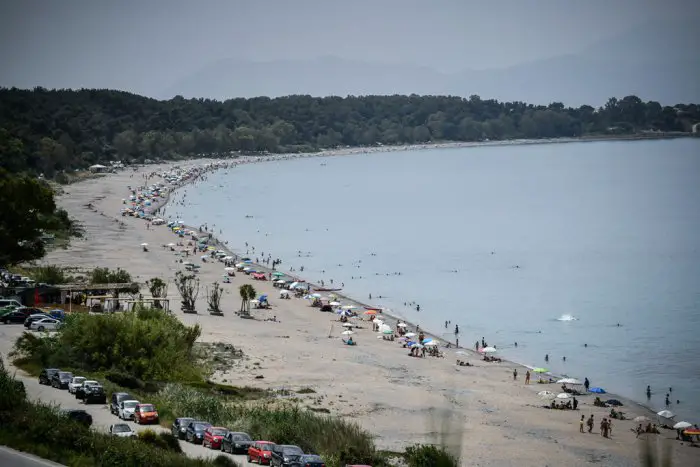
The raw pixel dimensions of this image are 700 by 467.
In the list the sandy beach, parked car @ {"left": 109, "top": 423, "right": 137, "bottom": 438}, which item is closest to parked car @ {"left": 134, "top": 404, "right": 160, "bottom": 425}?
parked car @ {"left": 109, "top": 423, "right": 137, "bottom": 438}

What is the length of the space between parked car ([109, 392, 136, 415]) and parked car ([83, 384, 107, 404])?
0.34 metres

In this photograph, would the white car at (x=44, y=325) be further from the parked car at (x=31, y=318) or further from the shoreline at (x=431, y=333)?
the shoreline at (x=431, y=333)

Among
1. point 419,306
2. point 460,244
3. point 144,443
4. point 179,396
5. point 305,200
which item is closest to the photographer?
point 144,443

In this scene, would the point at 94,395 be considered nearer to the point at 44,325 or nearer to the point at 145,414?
the point at 145,414

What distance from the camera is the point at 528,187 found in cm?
14750

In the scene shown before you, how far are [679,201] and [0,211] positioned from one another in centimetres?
9910

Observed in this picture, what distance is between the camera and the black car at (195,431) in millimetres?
21297

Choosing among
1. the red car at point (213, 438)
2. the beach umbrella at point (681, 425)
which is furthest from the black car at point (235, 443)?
the beach umbrella at point (681, 425)

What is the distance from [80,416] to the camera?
20.8 metres

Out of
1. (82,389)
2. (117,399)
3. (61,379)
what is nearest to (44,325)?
(61,379)

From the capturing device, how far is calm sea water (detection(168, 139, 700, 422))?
46.4 m

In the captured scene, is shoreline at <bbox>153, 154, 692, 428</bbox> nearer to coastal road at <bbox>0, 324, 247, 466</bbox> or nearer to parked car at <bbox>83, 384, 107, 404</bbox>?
coastal road at <bbox>0, 324, 247, 466</bbox>

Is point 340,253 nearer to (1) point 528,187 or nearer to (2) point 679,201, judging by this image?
(2) point 679,201

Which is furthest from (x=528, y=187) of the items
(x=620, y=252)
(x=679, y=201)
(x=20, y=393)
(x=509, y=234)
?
(x=20, y=393)
